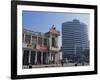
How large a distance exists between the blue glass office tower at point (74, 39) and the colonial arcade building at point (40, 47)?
8 centimetres

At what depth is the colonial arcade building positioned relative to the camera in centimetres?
191

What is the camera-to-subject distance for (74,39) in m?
2.05

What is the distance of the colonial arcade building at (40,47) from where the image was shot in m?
1.91

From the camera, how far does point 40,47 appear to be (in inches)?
77.1

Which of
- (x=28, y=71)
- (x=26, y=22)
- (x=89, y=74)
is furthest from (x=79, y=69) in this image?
(x=26, y=22)

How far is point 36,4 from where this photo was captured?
1911mm

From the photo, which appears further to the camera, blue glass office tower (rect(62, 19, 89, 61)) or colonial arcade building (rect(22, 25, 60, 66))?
blue glass office tower (rect(62, 19, 89, 61))

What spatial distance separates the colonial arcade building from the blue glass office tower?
8cm

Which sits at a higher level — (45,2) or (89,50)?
(45,2)

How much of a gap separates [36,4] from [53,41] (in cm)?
37

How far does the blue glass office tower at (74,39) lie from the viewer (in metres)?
2.02

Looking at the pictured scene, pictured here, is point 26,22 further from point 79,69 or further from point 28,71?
point 79,69

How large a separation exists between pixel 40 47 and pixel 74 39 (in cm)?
34

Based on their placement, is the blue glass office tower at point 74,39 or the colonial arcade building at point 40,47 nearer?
the colonial arcade building at point 40,47
